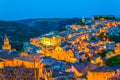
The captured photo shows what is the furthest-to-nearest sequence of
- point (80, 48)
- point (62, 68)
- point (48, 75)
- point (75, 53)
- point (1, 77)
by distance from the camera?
point (80, 48), point (75, 53), point (62, 68), point (48, 75), point (1, 77)

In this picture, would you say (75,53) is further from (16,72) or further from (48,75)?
(16,72)

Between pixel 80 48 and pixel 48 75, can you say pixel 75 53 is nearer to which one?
pixel 80 48

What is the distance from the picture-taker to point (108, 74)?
96.6 ft

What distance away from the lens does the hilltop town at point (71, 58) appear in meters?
29.8

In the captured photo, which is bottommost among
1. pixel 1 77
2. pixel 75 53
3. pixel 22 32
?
pixel 1 77

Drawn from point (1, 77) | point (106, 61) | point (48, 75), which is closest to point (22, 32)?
point (106, 61)

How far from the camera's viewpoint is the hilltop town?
29.8 m

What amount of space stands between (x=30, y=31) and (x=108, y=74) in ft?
343

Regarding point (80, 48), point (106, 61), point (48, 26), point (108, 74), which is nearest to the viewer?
point (108, 74)

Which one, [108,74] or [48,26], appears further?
[48,26]

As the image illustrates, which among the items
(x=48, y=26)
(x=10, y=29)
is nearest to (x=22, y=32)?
(x=10, y=29)

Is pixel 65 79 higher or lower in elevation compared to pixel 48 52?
lower

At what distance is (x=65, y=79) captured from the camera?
1184 inches

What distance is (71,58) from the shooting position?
49688 mm
